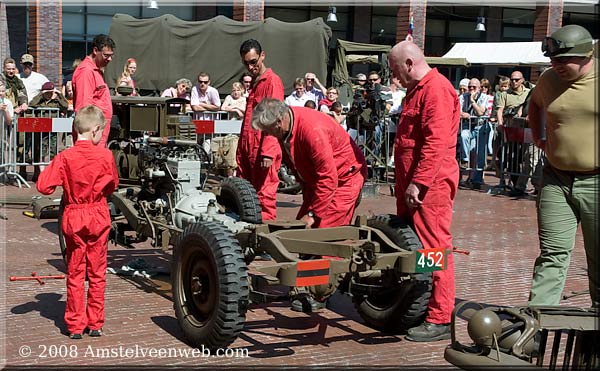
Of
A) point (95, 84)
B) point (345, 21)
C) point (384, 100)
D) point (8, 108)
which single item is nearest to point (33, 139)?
point (8, 108)

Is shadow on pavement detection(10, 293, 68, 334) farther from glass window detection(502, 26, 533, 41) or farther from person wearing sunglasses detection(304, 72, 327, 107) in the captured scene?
glass window detection(502, 26, 533, 41)

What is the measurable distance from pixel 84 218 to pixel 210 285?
3.45ft

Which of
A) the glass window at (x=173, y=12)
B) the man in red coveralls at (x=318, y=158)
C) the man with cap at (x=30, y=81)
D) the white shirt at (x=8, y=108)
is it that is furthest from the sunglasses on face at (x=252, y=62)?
the glass window at (x=173, y=12)

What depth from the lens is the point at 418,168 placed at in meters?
6.00

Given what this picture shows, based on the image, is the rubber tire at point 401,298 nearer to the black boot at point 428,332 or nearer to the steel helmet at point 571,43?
the black boot at point 428,332

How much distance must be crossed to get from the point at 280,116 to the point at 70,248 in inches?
68.2

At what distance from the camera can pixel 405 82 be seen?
624 centimetres

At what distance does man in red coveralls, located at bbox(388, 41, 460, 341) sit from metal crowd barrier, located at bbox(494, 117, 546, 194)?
28.9ft

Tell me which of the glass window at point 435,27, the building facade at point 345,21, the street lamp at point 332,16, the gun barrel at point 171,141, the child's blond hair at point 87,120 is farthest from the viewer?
the glass window at point 435,27

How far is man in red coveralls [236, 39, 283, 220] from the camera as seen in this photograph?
27.0 feet

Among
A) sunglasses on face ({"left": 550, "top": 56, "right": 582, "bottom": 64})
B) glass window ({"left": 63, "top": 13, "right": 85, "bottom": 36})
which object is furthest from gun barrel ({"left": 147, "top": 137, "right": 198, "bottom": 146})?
glass window ({"left": 63, "top": 13, "right": 85, "bottom": 36})

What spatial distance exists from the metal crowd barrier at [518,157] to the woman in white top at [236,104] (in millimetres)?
4671

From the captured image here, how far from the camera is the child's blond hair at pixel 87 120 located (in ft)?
20.1

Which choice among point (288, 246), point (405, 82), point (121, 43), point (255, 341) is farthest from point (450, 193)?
point (121, 43)
